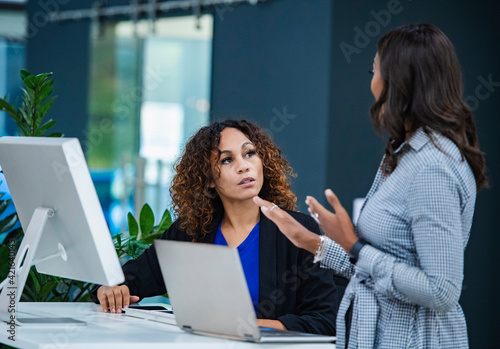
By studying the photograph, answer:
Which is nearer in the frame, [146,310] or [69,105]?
[146,310]

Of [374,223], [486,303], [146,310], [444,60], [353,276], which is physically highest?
[444,60]

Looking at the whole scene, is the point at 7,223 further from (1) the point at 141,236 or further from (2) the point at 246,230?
(2) the point at 246,230

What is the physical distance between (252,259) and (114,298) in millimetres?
443

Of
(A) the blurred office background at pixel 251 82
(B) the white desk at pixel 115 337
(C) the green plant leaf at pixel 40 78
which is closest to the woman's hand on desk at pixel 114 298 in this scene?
(B) the white desk at pixel 115 337

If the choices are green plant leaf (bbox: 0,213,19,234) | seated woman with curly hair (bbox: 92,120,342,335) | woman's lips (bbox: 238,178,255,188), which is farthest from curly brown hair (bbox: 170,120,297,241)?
green plant leaf (bbox: 0,213,19,234)

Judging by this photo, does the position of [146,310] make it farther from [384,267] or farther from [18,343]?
[384,267]

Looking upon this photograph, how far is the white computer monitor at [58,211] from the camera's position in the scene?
1.61 metres

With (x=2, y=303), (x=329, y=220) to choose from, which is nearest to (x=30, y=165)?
(x=2, y=303)

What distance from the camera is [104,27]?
19.9 ft

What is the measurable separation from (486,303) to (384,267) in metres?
3.08

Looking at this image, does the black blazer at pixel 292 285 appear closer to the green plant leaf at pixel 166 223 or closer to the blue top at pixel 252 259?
the blue top at pixel 252 259

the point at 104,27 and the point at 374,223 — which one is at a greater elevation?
the point at 104,27

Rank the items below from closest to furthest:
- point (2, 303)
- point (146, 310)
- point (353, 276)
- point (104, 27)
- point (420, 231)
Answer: point (420, 231) < point (353, 276) < point (2, 303) < point (146, 310) < point (104, 27)

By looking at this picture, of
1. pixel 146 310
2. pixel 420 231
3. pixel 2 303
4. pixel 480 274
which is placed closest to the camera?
pixel 420 231
